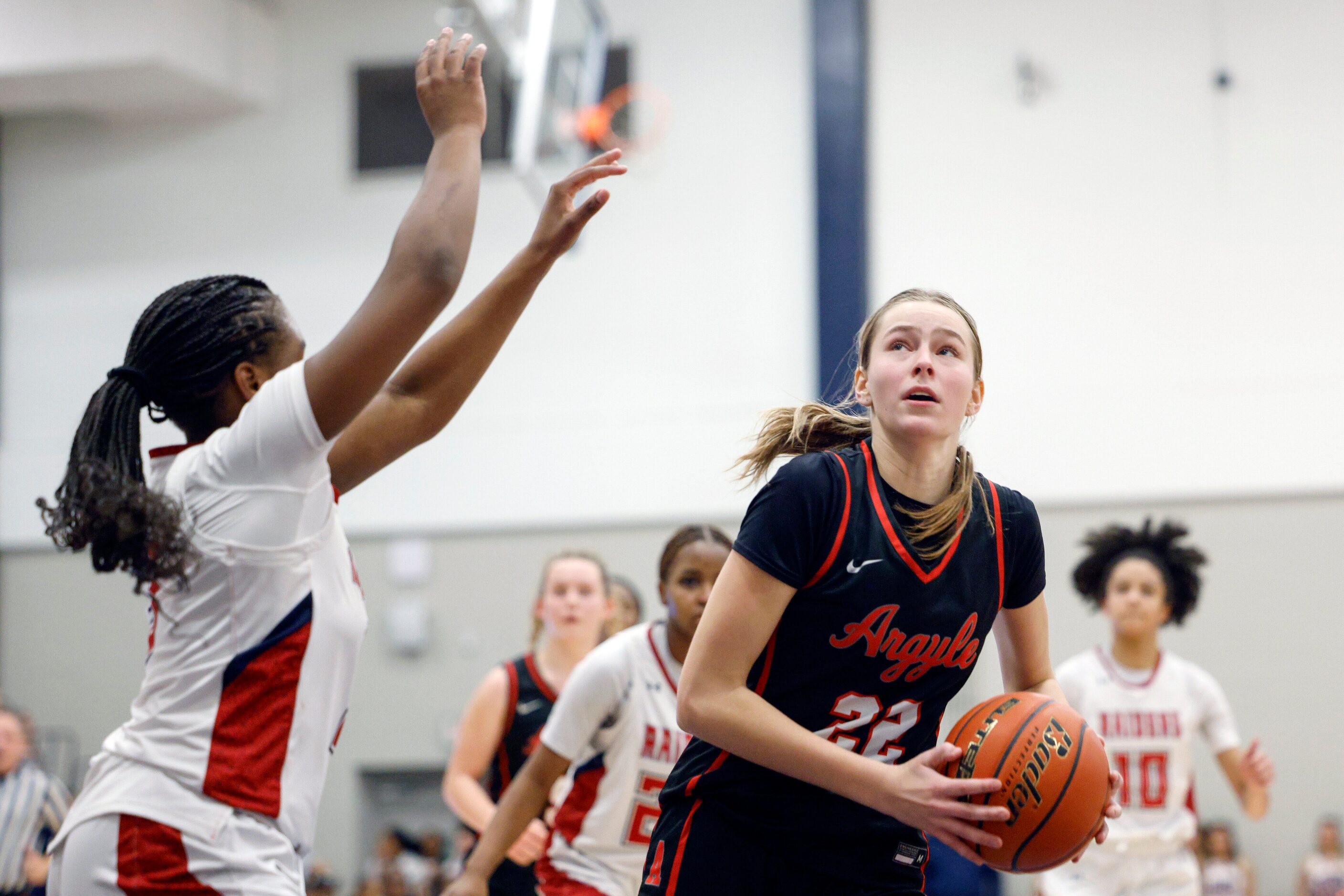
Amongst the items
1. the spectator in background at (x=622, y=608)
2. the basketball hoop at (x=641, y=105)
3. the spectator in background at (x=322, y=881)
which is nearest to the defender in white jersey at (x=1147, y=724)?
the spectator in background at (x=622, y=608)

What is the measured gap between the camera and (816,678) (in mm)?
2207

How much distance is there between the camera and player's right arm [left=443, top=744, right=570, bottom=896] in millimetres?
3377

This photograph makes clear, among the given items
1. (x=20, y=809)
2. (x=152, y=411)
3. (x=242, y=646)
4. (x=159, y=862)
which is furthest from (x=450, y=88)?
(x=20, y=809)

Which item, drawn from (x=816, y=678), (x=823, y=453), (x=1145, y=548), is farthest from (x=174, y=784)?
(x=1145, y=548)

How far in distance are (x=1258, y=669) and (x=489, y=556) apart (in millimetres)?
5506

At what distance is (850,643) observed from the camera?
2188mm

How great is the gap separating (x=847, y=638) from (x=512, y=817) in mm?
1580

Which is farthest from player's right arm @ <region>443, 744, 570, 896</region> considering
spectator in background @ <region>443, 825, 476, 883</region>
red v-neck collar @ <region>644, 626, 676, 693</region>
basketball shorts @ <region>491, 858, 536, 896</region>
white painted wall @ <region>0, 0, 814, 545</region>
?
white painted wall @ <region>0, 0, 814, 545</region>

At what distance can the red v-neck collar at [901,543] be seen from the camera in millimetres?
2215

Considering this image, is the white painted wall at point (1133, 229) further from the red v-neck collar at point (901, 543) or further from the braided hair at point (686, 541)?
the red v-neck collar at point (901, 543)

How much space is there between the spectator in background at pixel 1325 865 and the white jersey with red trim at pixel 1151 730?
12.1ft

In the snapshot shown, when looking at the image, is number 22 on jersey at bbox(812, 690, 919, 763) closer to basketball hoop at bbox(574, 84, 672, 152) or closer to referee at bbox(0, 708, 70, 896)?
referee at bbox(0, 708, 70, 896)

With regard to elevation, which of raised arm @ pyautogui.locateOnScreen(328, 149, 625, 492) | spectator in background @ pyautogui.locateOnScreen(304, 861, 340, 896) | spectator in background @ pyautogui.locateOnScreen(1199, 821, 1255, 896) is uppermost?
raised arm @ pyautogui.locateOnScreen(328, 149, 625, 492)

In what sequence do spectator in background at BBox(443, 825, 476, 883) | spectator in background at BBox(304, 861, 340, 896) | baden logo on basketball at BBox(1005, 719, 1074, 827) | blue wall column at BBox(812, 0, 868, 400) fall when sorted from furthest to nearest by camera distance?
blue wall column at BBox(812, 0, 868, 400), spectator in background at BBox(304, 861, 340, 896), spectator in background at BBox(443, 825, 476, 883), baden logo on basketball at BBox(1005, 719, 1074, 827)
